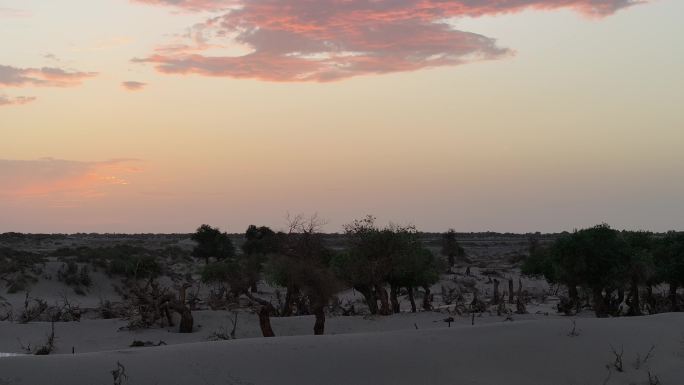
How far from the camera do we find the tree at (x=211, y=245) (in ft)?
208

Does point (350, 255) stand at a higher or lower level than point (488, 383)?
higher

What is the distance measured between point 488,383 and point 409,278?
19.9 metres

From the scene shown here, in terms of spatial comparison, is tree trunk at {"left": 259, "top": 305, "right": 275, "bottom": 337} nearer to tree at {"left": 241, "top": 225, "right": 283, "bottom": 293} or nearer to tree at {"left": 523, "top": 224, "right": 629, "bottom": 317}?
tree at {"left": 523, "top": 224, "right": 629, "bottom": 317}

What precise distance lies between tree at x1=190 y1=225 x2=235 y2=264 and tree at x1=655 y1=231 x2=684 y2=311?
130ft

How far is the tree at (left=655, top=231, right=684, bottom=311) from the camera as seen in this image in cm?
3173

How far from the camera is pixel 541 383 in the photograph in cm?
1440

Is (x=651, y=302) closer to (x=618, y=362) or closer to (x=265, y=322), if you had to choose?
(x=618, y=362)

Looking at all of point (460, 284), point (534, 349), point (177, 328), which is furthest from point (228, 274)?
point (534, 349)

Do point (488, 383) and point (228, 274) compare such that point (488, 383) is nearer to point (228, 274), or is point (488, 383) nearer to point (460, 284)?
point (228, 274)

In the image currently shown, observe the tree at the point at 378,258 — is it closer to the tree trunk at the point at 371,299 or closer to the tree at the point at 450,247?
the tree trunk at the point at 371,299

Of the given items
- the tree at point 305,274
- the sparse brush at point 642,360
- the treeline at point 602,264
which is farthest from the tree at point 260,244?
the sparse brush at point 642,360

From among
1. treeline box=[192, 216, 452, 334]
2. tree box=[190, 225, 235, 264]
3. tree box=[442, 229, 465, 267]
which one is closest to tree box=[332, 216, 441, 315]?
treeline box=[192, 216, 452, 334]

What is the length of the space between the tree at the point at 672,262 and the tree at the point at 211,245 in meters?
39.5

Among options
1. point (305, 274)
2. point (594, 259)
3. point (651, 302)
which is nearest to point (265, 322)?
point (305, 274)
